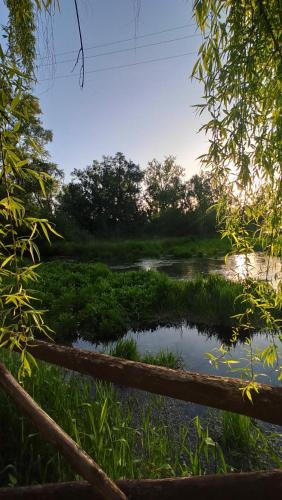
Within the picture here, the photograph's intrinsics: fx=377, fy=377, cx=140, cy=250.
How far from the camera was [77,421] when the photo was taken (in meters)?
2.94

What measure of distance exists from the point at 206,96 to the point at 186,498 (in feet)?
5.52

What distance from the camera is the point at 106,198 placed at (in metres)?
40.0

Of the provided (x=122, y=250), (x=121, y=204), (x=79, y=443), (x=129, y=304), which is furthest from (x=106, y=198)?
(x=79, y=443)

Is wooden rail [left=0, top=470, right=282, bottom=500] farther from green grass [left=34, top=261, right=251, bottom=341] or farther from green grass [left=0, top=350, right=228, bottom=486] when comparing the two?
A: green grass [left=34, top=261, right=251, bottom=341]

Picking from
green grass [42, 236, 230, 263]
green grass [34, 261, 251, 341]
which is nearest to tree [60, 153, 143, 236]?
green grass [42, 236, 230, 263]

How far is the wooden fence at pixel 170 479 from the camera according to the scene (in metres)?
1.59

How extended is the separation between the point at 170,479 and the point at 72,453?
454mm

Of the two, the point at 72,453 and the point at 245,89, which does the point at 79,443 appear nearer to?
the point at 72,453

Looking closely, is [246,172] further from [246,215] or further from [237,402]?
[237,402]

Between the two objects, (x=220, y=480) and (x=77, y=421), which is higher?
(x=220, y=480)

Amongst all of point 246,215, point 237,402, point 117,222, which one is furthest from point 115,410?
point 117,222

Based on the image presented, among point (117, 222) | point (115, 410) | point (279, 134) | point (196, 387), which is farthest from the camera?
point (117, 222)

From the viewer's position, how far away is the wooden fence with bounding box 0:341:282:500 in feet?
5.21

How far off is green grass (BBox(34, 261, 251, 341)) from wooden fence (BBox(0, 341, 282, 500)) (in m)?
5.23
